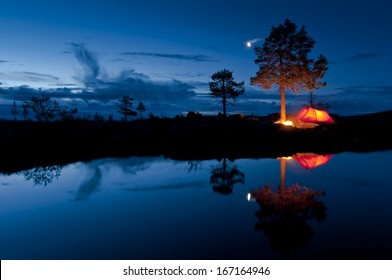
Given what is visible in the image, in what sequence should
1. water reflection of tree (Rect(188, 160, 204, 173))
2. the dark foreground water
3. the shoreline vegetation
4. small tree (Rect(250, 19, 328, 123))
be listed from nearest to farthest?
1. the dark foreground water
2. water reflection of tree (Rect(188, 160, 204, 173))
3. the shoreline vegetation
4. small tree (Rect(250, 19, 328, 123))

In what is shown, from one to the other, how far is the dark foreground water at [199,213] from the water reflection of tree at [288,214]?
3cm

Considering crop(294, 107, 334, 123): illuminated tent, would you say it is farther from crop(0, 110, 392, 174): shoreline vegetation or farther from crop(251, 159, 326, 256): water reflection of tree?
crop(251, 159, 326, 256): water reflection of tree

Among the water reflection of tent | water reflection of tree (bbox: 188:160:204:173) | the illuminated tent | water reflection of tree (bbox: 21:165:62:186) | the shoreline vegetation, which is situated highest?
the illuminated tent

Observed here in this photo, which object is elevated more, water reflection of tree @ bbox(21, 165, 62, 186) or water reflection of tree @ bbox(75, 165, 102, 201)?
water reflection of tree @ bbox(21, 165, 62, 186)

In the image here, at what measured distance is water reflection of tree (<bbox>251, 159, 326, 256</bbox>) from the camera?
23.1 feet

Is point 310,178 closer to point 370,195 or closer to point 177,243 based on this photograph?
point 370,195

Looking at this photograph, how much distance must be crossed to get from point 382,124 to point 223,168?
32597 millimetres

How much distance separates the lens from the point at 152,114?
44.7 meters

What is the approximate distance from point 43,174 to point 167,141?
13961 mm

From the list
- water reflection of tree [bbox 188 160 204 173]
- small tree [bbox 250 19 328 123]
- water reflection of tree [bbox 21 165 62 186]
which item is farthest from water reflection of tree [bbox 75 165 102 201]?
small tree [bbox 250 19 328 123]

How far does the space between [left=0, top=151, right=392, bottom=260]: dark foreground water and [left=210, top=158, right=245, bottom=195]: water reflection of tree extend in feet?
0.14

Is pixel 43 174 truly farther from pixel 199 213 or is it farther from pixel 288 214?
pixel 288 214

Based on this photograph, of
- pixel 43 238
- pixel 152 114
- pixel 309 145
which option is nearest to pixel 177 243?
pixel 43 238

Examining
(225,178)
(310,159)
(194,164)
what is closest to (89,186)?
(225,178)
